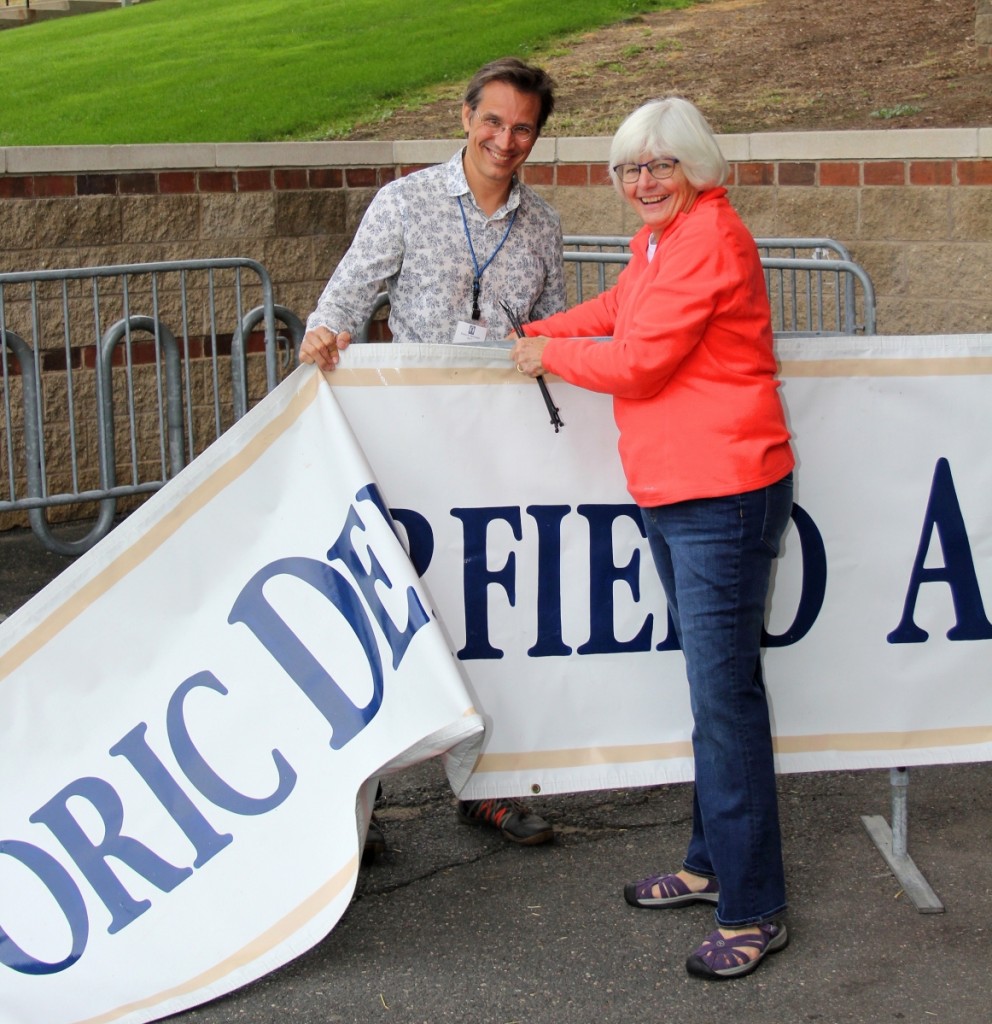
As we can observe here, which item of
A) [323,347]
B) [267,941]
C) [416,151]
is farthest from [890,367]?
[416,151]

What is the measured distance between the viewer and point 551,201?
8.30 metres

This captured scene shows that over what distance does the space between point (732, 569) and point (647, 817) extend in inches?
48.0

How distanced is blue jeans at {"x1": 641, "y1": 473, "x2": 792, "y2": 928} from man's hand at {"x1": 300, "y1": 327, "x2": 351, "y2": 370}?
2.68 ft

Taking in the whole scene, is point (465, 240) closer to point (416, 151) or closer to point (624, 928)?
point (624, 928)

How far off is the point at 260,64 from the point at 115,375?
6460 millimetres

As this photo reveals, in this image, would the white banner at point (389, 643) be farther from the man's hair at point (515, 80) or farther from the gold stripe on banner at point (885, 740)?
the man's hair at point (515, 80)

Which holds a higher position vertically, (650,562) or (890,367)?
(890,367)

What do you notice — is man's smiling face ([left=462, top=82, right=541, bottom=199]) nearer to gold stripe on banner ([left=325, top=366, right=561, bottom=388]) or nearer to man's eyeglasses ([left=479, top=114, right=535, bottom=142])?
man's eyeglasses ([left=479, top=114, right=535, bottom=142])

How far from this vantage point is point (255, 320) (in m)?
6.76

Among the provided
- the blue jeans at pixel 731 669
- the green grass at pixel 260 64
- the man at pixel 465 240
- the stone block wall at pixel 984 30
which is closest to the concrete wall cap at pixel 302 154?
the green grass at pixel 260 64

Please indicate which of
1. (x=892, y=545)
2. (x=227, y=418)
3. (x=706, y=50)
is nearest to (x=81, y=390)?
(x=227, y=418)

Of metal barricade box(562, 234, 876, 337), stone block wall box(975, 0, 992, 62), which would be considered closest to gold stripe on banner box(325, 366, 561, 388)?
metal barricade box(562, 234, 876, 337)

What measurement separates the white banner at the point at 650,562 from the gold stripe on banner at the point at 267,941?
20.8 inches

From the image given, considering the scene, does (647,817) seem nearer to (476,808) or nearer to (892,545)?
(476,808)
